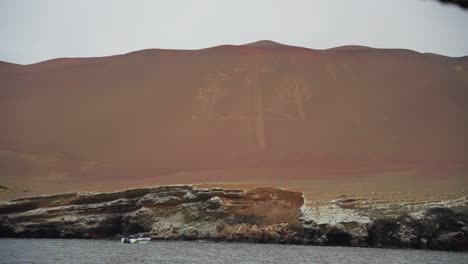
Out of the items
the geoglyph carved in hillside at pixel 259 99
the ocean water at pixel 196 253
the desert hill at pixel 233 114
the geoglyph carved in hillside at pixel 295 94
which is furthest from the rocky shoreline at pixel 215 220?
the geoglyph carved in hillside at pixel 295 94

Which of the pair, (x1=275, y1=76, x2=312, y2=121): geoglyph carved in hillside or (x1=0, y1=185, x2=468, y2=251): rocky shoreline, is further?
(x1=275, y1=76, x2=312, y2=121): geoglyph carved in hillside

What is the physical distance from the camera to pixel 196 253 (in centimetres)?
3831

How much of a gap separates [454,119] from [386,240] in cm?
3228

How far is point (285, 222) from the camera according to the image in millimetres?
44625

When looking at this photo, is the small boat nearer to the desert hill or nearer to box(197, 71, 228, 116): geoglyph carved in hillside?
→ the desert hill

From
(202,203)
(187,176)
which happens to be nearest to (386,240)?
(202,203)

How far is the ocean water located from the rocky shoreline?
0.99 meters

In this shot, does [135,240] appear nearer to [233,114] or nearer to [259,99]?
[233,114]

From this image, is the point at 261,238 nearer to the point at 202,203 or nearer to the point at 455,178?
the point at 202,203

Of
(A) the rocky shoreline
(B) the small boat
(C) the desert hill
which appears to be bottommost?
(B) the small boat

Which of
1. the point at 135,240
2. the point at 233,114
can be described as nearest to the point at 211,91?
the point at 233,114

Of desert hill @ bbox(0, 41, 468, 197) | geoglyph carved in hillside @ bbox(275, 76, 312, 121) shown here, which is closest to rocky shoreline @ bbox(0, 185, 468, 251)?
desert hill @ bbox(0, 41, 468, 197)

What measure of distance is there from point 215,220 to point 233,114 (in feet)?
77.8

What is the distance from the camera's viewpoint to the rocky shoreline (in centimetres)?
4084
